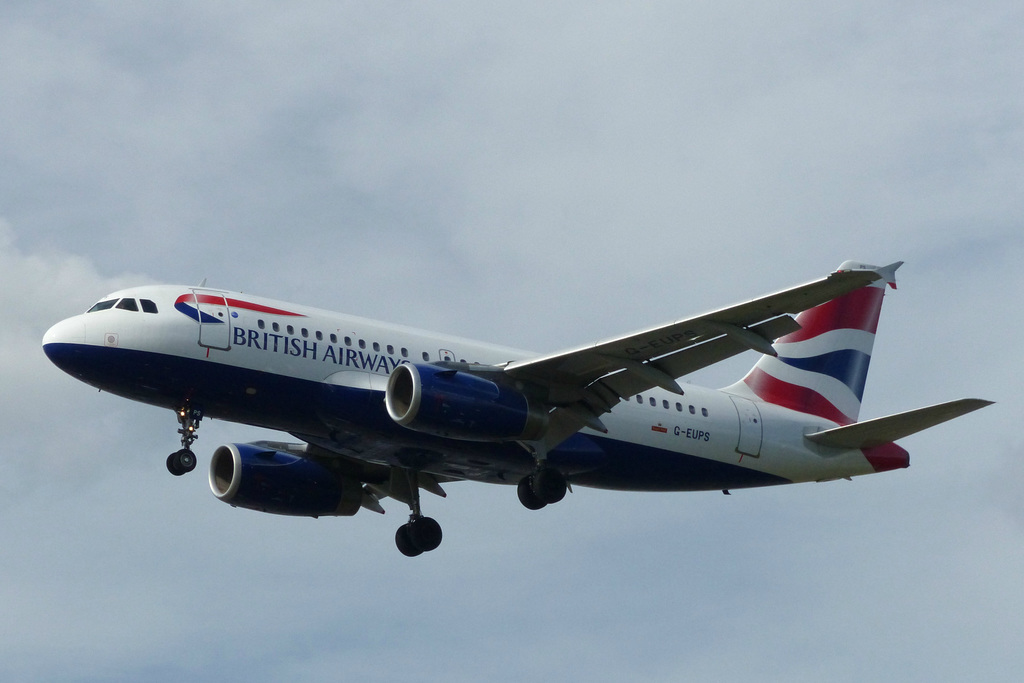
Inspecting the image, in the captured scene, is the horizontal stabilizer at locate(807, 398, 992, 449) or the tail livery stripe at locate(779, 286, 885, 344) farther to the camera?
the tail livery stripe at locate(779, 286, 885, 344)

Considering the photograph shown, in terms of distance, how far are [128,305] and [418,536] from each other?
10.1 m

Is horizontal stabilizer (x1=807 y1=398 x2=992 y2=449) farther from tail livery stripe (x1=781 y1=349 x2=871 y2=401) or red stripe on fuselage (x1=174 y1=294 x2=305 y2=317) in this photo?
red stripe on fuselage (x1=174 y1=294 x2=305 y2=317)

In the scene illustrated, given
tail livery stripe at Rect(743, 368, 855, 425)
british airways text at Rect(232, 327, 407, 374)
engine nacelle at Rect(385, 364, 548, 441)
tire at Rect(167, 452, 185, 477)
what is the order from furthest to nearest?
1. tail livery stripe at Rect(743, 368, 855, 425)
2. tire at Rect(167, 452, 185, 477)
3. british airways text at Rect(232, 327, 407, 374)
4. engine nacelle at Rect(385, 364, 548, 441)

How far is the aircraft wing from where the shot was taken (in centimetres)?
2742

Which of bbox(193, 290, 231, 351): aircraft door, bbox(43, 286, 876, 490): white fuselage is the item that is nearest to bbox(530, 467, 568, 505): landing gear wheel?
bbox(43, 286, 876, 490): white fuselage

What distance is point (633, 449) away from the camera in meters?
34.6

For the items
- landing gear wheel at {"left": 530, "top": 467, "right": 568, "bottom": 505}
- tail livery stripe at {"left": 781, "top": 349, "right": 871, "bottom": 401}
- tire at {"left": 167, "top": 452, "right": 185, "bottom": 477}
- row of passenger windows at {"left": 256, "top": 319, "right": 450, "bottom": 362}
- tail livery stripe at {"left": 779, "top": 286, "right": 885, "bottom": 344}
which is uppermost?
tail livery stripe at {"left": 779, "top": 286, "right": 885, "bottom": 344}

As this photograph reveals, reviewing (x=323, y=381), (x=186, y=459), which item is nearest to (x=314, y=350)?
(x=323, y=381)

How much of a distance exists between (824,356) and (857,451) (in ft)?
12.8

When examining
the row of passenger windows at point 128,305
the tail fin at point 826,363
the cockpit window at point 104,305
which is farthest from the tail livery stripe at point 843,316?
the cockpit window at point 104,305

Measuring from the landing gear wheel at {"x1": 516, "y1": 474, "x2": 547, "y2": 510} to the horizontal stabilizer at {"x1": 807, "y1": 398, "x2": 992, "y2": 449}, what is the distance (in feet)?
26.1

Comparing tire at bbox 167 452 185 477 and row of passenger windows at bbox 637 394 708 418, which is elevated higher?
row of passenger windows at bbox 637 394 708 418

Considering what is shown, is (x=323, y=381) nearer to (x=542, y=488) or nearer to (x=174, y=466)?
(x=174, y=466)

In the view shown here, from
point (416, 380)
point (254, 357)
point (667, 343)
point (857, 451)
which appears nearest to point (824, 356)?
point (857, 451)
